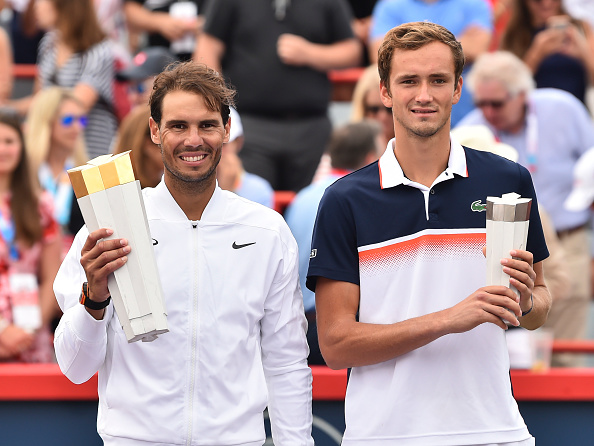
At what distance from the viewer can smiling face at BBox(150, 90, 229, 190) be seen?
3.30m

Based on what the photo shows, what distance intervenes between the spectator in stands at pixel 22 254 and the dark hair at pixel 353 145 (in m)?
1.60

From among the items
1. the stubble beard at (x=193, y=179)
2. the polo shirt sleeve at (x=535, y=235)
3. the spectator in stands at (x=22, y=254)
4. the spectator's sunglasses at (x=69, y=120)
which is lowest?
the spectator in stands at (x=22, y=254)

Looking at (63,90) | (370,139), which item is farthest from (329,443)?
(63,90)

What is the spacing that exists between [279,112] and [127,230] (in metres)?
4.09

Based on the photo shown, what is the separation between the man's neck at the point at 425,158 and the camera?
3.30 m

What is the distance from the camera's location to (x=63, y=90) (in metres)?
6.70

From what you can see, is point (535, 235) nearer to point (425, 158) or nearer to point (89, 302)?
point (425, 158)

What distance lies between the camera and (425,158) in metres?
3.31

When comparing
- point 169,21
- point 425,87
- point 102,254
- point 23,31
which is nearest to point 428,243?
point 425,87

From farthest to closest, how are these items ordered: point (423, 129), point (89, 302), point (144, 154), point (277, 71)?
point (277, 71) < point (144, 154) < point (423, 129) < point (89, 302)

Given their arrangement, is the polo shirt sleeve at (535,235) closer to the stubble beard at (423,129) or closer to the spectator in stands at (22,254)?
the stubble beard at (423,129)

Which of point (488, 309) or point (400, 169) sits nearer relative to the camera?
point (488, 309)

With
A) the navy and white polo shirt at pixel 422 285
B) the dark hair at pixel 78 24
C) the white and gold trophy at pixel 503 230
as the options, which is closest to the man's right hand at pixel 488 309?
the white and gold trophy at pixel 503 230

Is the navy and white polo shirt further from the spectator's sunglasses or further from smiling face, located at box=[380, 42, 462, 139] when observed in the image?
the spectator's sunglasses
